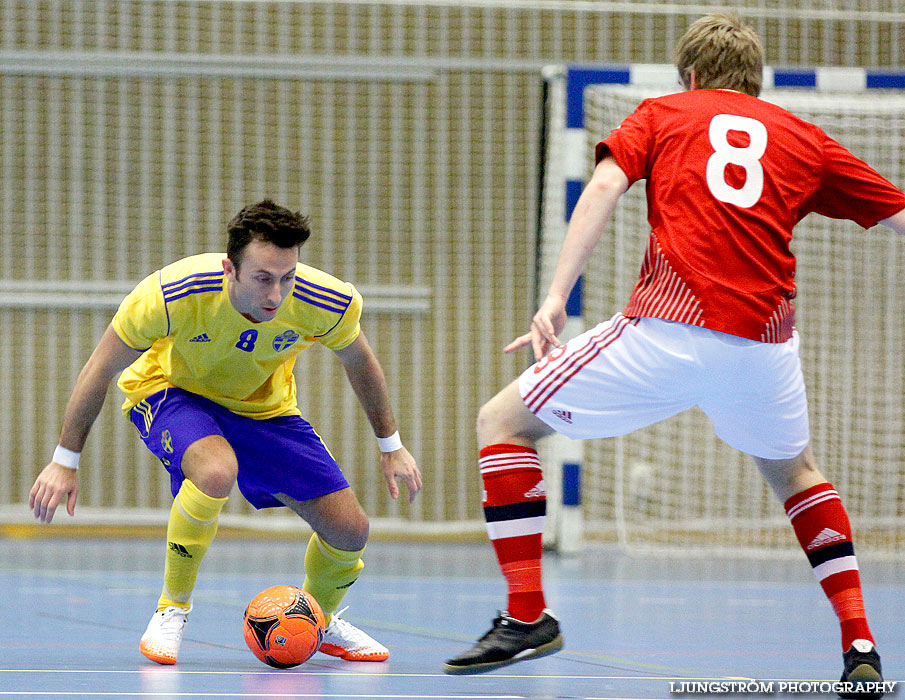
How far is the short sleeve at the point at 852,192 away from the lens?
9.04 feet

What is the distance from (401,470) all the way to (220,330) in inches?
27.0

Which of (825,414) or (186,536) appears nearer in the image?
(186,536)

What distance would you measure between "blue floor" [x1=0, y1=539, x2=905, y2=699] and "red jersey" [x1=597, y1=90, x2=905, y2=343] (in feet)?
3.07

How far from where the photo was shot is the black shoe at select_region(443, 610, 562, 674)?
8.42 feet

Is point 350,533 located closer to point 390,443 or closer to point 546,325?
point 390,443

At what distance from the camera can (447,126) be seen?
8.28 metres

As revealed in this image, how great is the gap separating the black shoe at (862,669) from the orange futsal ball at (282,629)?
140 cm

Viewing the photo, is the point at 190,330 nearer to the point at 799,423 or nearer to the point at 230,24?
the point at 799,423

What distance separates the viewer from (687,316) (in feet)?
8.43

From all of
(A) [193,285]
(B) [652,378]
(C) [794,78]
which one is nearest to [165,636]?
(A) [193,285]

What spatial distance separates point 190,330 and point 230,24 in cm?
570

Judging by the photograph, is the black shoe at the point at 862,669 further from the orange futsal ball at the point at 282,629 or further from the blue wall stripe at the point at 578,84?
the blue wall stripe at the point at 578,84

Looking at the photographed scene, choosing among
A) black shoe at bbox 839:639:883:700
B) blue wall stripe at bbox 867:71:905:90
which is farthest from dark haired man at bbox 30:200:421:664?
blue wall stripe at bbox 867:71:905:90

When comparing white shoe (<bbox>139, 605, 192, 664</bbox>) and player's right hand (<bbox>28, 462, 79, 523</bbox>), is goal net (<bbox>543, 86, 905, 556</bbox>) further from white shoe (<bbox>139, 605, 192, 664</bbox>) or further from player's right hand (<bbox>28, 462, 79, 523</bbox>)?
player's right hand (<bbox>28, 462, 79, 523</bbox>)
